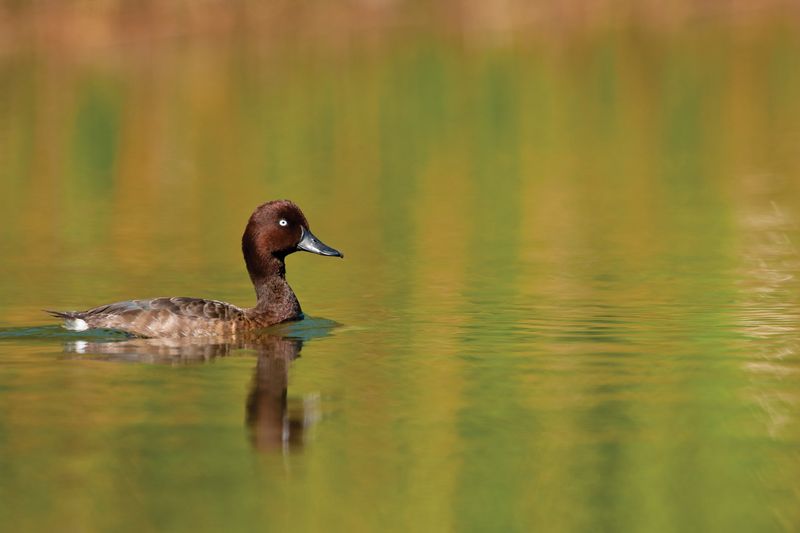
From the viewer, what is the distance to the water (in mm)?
8469

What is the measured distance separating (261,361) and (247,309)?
1.94 meters

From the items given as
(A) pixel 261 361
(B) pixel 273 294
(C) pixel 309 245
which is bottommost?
(A) pixel 261 361

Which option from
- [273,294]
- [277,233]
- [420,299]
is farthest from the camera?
[420,299]

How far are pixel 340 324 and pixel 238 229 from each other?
5.78 meters

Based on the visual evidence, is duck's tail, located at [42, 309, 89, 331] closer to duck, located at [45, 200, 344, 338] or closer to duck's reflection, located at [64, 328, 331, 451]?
duck, located at [45, 200, 344, 338]

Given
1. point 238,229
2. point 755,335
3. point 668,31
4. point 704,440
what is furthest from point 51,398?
point 668,31

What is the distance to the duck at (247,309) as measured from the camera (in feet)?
42.6

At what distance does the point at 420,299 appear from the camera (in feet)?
47.4

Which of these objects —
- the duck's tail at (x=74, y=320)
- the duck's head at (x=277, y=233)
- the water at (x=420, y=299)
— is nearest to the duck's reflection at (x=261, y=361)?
the water at (x=420, y=299)

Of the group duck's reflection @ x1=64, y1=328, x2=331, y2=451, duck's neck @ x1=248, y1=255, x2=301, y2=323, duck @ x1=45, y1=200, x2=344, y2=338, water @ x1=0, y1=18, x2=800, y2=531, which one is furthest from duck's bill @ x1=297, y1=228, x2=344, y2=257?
duck's reflection @ x1=64, y1=328, x2=331, y2=451

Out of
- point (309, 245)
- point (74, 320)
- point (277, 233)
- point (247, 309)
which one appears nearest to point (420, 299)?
point (309, 245)

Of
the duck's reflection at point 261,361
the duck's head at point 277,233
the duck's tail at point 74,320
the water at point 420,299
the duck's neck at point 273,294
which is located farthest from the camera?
the duck's head at point 277,233

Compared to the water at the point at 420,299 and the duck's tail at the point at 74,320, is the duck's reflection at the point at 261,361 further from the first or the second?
the duck's tail at the point at 74,320

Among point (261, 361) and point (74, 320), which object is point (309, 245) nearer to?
point (74, 320)
